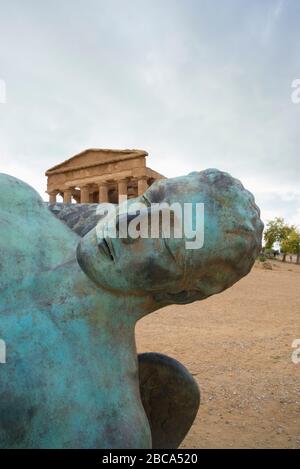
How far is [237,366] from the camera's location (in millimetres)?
5105

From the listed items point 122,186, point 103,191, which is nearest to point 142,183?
point 122,186

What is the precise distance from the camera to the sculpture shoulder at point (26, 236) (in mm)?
1113

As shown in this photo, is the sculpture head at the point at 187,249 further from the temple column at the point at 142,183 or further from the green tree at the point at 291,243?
the green tree at the point at 291,243

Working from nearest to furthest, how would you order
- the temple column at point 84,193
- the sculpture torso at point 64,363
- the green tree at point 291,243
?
the sculpture torso at point 64,363 < the temple column at point 84,193 < the green tree at point 291,243

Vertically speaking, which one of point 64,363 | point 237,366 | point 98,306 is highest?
point 98,306

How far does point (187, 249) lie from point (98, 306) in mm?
283

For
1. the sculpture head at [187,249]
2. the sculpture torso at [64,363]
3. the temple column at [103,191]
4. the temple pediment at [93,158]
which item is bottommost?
the sculpture torso at [64,363]

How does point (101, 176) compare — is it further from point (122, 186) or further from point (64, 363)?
point (64, 363)

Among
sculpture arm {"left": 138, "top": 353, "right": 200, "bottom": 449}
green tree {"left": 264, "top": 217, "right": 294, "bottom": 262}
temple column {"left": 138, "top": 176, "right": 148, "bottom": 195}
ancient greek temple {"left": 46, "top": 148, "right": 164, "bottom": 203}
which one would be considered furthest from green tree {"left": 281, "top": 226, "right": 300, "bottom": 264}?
sculpture arm {"left": 138, "top": 353, "right": 200, "bottom": 449}

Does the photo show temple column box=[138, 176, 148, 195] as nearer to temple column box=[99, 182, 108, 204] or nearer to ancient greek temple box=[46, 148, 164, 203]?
ancient greek temple box=[46, 148, 164, 203]

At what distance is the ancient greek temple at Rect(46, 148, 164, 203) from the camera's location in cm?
2728

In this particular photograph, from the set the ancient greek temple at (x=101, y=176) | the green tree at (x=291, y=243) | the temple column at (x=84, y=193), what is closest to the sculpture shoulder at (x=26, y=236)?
the ancient greek temple at (x=101, y=176)

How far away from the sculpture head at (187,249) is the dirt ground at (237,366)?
256 cm

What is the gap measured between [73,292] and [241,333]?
21.1ft
